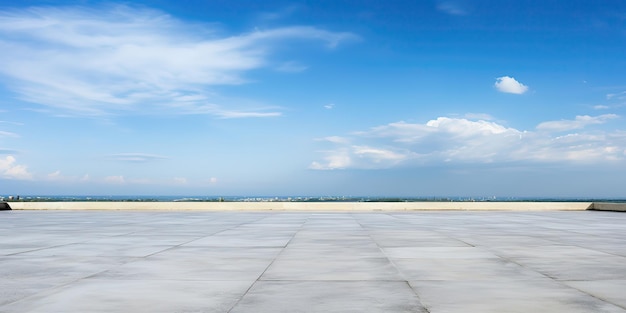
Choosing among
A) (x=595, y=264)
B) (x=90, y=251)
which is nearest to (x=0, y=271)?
(x=90, y=251)

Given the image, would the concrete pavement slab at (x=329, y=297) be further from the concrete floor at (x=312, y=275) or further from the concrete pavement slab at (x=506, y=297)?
the concrete pavement slab at (x=506, y=297)

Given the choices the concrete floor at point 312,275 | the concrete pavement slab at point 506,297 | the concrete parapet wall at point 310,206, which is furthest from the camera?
the concrete parapet wall at point 310,206

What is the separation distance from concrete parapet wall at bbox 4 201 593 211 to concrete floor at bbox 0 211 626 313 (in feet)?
94.9

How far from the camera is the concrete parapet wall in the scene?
48.3 m

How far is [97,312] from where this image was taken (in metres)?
8.03

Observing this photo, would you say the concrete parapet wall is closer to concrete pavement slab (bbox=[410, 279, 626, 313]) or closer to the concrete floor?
the concrete floor

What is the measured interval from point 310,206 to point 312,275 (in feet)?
126

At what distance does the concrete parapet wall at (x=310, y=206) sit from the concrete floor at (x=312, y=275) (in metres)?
28.9

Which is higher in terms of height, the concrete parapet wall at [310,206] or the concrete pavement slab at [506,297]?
the concrete parapet wall at [310,206]

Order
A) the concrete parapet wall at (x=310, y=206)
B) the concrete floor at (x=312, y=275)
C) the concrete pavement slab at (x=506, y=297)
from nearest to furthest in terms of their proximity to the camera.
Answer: the concrete pavement slab at (x=506, y=297)
the concrete floor at (x=312, y=275)
the concrete parapet wall at (x=310, y=206)

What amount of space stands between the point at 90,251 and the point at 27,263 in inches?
97.6

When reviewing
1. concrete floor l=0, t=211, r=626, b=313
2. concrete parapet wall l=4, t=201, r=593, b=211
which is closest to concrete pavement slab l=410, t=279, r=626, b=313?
concrete floor l=0, t=211, r=626, b=313

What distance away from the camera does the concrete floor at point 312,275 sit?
8.60 metres

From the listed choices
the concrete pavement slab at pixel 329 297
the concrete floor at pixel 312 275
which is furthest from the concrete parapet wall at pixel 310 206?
the concrete pavement slab at pixel 329 297
